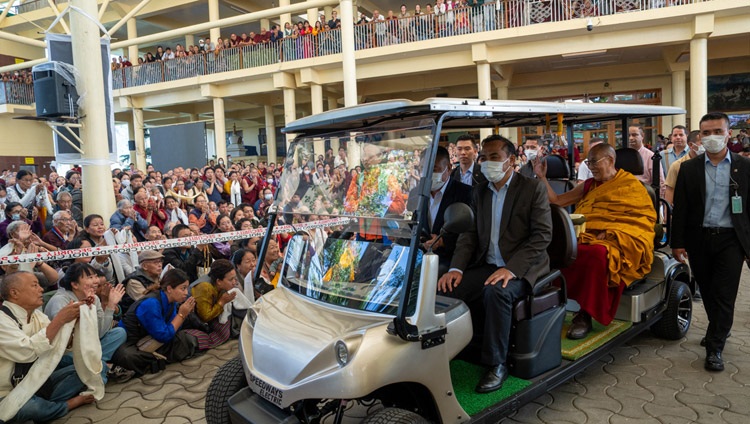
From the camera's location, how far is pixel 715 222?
14.4 ft

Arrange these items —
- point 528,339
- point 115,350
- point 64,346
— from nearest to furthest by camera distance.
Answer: point 528,339 < point 64,346 < point 115,350

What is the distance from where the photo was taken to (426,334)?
2822 mm

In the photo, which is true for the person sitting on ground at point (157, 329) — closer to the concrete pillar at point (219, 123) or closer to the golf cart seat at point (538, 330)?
the golf cart seat at point (538, 330)

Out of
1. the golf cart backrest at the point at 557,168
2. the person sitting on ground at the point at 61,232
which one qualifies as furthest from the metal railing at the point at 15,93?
the golf cart backrest at the point at 557,168

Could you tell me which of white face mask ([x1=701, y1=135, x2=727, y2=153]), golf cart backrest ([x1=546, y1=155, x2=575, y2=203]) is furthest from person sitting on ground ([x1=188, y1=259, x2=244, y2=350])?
white face mask ([x1=701, y1=135, x2=727, y2=153])

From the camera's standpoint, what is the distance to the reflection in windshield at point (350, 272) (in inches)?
118

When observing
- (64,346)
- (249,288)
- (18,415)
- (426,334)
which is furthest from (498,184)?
(18,415)

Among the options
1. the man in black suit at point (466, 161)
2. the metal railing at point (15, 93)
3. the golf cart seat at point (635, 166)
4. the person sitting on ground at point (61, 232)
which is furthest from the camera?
the metal railing at point (15, 93)

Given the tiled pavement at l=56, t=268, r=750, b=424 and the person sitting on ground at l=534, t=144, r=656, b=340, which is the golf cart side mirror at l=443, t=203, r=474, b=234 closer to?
the tiled pavement at l=56, t=268, r=750, b=424

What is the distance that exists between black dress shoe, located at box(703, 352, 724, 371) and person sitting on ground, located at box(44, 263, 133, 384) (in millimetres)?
4970

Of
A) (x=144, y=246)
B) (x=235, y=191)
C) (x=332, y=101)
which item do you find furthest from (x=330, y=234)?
(x=332, y=101)

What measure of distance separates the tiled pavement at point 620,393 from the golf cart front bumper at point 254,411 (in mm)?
1187

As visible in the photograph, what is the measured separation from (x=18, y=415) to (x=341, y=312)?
8.47 ft

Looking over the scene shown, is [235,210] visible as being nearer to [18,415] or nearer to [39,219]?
[39,219]
